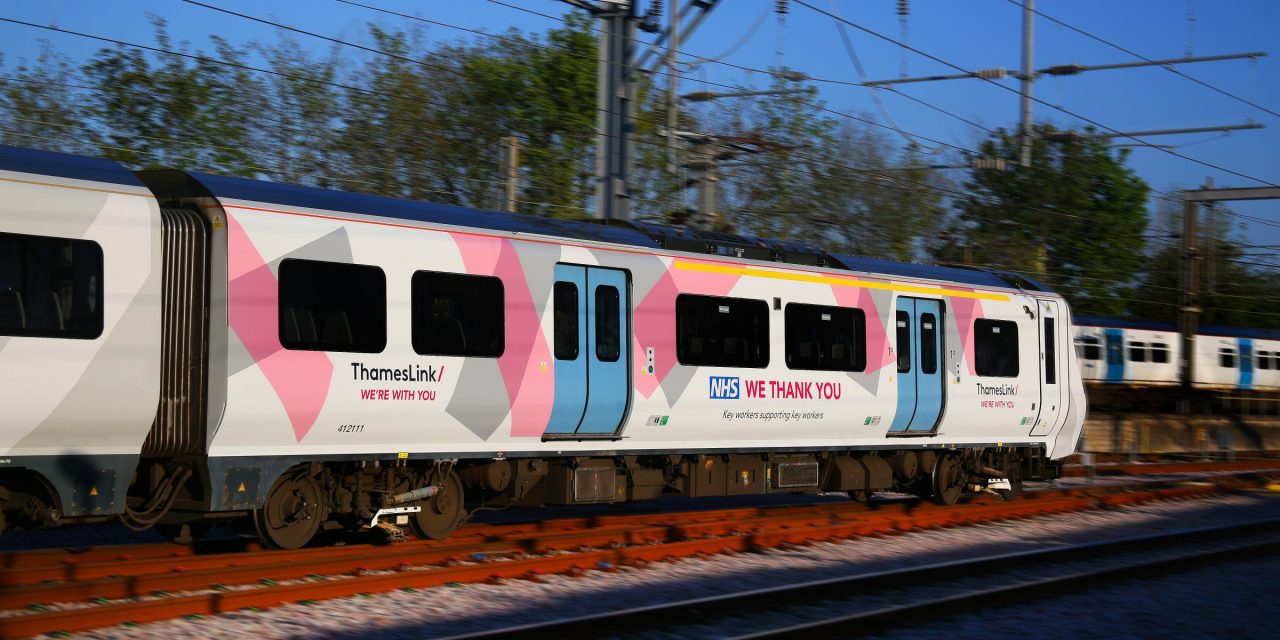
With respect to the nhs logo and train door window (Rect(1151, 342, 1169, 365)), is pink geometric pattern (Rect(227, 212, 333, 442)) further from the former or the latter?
train door window (Rect(1151, 342, 1169, 365))

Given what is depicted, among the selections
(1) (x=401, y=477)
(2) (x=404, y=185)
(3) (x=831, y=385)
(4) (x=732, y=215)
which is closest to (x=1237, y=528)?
(3) (x=831, y=385)

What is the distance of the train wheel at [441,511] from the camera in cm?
1244

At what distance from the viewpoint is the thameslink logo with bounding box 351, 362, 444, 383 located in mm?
11289

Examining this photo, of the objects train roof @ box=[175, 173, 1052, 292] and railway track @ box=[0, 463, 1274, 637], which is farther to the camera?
train roof @ box=[175, 173, 1052, 292]

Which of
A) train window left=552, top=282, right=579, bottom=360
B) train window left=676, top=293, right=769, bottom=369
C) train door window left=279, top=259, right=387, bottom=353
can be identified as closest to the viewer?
train door window left=279, top=259, right=387, bottom=353

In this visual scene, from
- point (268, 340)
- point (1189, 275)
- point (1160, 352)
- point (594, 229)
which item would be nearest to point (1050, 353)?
point (594, 229)

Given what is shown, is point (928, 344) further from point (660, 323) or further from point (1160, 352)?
point (1160, 352)

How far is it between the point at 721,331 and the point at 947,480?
5347 mm

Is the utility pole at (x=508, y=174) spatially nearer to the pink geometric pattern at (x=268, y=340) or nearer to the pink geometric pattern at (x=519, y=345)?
the pink geometric pattern at (x=519, y=345)

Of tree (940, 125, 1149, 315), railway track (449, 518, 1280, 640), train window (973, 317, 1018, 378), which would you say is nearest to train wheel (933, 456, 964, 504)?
train window (973, 317, 1018, 378)

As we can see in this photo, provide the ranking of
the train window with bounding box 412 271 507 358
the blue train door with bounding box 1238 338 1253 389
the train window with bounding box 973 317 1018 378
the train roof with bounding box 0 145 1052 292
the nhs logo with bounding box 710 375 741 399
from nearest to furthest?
the train roof with bounding box 0 145 1052 292 → the train window with bounding box 412 271 507 358 → the nhs logo with bounding box 710 375 741 399 → the train window with bounding box 973 317 1018 378 → the blue train door with bounding box 1238 338 1253 389

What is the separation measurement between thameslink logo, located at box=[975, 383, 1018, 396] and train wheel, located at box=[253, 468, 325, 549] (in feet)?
32.3

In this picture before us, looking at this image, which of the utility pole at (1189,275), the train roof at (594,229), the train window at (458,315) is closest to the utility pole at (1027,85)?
the utility pole at (1189,275)

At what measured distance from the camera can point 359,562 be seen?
10961mm
